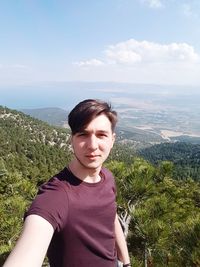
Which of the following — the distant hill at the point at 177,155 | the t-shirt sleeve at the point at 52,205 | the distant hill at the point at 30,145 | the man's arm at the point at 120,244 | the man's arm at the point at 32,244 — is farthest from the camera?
the distant hill at the point at 177,155

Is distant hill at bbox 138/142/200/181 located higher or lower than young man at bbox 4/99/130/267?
lower

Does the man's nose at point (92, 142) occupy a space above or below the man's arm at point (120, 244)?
above

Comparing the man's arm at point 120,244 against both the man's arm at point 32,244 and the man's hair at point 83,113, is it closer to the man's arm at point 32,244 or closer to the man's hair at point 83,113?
the man's hair at point 83,113

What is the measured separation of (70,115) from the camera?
2334 millimetres

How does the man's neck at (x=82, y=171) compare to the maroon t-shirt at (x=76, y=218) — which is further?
the man's neck at (x=82, y=171)

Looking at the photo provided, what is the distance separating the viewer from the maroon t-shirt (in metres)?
1.93

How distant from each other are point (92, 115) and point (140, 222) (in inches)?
149

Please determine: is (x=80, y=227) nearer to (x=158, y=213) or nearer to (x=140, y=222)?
(x=140, y=222)

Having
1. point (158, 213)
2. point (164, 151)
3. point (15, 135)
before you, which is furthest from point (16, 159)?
point (164, 151)

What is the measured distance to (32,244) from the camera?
162 centimetres

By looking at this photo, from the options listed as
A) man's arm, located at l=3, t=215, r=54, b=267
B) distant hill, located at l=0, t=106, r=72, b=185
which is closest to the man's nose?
man's arm, located at l=3, t=215, r=54, b=267

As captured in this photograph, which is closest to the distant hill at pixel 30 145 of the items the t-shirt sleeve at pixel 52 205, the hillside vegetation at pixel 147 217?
the hillside vegetation at pixel 147 217

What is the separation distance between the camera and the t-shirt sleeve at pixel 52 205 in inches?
71.7

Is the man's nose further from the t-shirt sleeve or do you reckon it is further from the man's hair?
the t-shirt sleeve
